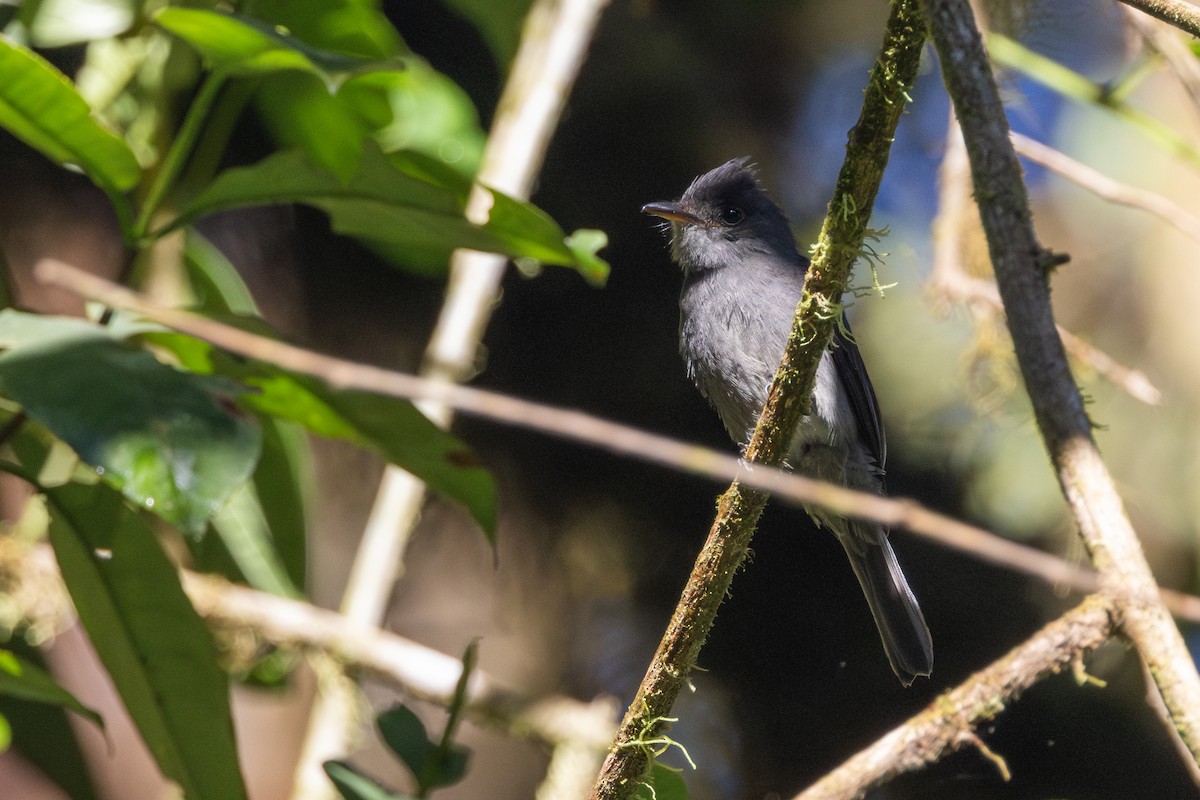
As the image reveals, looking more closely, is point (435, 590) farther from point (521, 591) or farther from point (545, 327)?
point (545, 327)

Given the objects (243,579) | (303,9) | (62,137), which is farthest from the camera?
(243,579)

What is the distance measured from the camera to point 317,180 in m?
2.04

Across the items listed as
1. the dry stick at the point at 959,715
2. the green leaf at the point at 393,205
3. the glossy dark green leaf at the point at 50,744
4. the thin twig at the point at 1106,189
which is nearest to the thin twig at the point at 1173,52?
the thin twig at the point at 1106,189

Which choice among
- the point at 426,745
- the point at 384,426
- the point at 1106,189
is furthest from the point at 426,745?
the point at 1106,189

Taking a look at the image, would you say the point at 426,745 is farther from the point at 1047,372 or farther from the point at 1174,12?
the point at 1174,12

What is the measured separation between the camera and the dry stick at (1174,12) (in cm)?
131

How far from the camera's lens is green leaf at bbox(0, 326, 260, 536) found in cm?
151

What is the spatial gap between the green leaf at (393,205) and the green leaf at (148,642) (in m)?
0.55

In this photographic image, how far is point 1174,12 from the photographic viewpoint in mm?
1320

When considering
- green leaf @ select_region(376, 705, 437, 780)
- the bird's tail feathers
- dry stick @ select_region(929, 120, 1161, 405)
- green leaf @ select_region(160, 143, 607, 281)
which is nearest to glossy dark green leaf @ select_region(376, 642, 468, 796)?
green leaf @ select_region(376, 705, 437, 780)

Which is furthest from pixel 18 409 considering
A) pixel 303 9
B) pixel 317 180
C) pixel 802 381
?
pixel 802 381

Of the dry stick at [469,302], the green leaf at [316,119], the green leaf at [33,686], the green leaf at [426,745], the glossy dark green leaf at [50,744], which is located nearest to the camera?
the green leaf at [426,745]

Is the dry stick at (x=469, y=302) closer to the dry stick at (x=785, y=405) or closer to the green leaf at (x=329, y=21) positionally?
the green leaf at (x=329, y=21)

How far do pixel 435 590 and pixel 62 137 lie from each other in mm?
2006
